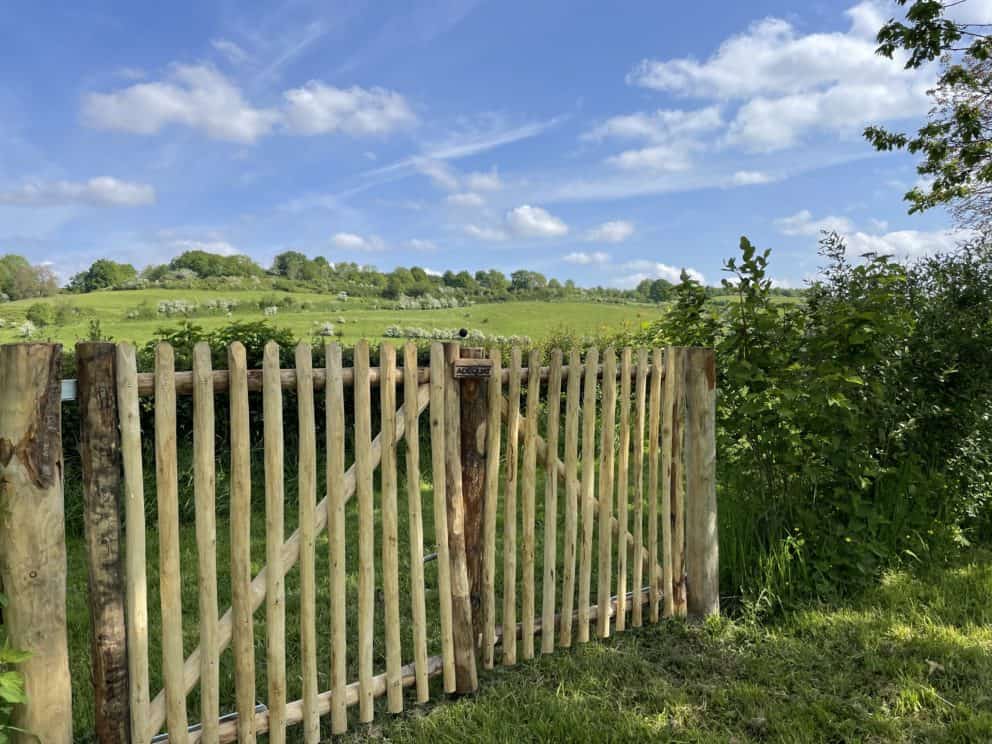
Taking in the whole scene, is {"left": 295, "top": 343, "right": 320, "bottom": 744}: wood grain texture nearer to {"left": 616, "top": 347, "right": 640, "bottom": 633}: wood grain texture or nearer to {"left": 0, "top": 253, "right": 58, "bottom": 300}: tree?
{"left": 616, "top": 347, "right": 640, "bottom": 633}: wood grain texture

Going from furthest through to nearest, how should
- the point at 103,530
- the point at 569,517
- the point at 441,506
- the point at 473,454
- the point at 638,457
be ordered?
the point at 638,457 < the point at 569,517 < the point at 473,454 < the point at 441,506 < the point at 103,530

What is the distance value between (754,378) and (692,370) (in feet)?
1.26

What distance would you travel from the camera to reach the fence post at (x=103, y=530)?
93.5 inches

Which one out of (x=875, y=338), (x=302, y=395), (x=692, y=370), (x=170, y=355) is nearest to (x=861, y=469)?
(x=875, y=338)

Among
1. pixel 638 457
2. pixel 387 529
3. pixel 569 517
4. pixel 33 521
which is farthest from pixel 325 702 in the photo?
pixel 638 457

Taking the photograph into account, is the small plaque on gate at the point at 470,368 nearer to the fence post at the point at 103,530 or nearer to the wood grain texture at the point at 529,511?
the wood grain texture at the point at 529,511

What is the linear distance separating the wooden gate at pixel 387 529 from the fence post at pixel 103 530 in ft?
0.08

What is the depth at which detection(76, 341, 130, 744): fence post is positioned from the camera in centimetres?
238

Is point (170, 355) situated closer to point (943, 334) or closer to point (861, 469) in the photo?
point (861, 469)

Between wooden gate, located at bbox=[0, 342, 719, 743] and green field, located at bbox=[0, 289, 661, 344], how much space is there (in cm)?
690

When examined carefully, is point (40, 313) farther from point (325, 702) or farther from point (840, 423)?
point (840, 423)

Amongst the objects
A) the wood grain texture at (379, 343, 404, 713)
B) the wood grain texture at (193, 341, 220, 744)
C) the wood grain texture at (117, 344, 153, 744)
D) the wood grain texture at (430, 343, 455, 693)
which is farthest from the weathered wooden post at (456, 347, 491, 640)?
the wood grain texture at (117, 344, 153, 744)

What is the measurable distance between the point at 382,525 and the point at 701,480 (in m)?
2.12

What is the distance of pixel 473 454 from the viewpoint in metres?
3.35
